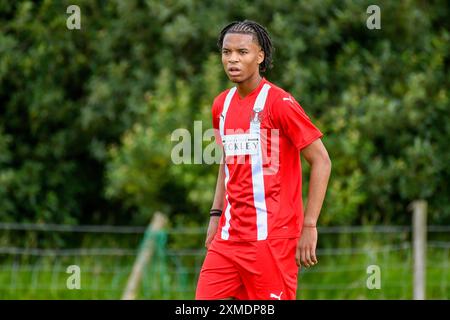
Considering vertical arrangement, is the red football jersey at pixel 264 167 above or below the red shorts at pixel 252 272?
above

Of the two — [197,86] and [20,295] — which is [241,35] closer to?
[20,295]

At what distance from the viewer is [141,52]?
1038 centimetres

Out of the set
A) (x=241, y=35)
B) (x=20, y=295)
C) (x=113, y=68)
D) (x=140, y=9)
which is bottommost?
(x=20, y=295)

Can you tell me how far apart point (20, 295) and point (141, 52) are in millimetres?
3375

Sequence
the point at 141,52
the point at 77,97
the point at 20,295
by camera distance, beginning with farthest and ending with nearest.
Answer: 1. the point at 77,97
2. the point at 141,52
3. the point at 20,295

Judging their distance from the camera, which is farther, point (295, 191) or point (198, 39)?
point (198, 39)

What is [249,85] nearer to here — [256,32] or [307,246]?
[256,32]

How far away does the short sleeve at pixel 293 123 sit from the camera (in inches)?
183

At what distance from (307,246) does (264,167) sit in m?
0.48

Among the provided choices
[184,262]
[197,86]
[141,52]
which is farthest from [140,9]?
[184,262]

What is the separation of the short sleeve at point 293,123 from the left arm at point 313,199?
4cm
